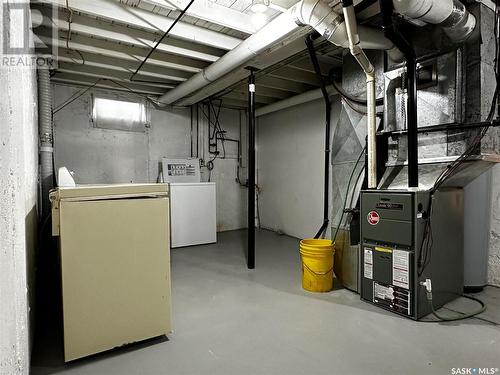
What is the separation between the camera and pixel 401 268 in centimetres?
219

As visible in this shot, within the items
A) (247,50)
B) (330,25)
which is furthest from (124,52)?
(330,25)

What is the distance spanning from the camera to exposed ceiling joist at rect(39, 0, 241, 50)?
2.35 meters

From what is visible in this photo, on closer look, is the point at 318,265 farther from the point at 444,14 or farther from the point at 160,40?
the point at 160,40

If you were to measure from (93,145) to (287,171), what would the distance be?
3.34m

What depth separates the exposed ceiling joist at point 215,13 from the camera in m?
2.36

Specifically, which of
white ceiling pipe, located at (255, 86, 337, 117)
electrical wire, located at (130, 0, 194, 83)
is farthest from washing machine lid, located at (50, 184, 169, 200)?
white ceiling pipe, located at (255, 86, 337, 117)

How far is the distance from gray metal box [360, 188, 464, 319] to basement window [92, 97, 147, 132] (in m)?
3.97

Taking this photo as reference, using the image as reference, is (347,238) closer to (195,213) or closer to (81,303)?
(81,303)

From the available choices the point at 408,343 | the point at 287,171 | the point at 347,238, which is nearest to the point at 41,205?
the point at 347,238

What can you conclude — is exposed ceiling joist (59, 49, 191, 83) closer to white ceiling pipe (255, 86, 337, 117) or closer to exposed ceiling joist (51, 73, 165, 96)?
exposed ceiling joist (51, 73, 165, 96)

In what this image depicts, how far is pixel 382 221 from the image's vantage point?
2.31 m

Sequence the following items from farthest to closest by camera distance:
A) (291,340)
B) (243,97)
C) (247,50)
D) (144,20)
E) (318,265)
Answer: (243,97) < (247,50) < (318,265) < (144,20) < (291,340)

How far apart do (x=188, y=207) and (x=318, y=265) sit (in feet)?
8.45

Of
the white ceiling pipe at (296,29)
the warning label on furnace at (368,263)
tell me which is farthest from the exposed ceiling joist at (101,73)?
the warning label on furnace at (368,263)
